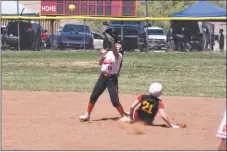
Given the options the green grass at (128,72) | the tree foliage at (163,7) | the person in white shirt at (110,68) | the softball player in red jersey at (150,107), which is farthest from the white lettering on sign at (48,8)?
the softball player in red jersey at (150,107)

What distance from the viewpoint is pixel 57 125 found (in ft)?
31.0

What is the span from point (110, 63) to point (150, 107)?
1.00m

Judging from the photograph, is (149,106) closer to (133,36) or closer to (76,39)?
(133,36)

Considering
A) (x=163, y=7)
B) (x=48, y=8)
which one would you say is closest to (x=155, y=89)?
(x=48, y=8)

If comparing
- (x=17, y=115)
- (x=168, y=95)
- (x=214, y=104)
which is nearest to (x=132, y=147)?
(x=17, y=115)

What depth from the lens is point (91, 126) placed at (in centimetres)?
942

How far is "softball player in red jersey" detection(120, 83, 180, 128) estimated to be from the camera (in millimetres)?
9180

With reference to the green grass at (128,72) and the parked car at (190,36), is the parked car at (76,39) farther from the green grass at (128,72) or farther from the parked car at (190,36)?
the parked car at (190,36)

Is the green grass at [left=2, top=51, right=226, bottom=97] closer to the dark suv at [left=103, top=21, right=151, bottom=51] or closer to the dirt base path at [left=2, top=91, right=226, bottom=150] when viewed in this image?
the dirt base path at [left=2, top=91, right=226, bottom=150]

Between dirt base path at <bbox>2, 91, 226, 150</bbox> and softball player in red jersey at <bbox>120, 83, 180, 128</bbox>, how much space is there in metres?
0.21

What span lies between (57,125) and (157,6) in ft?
137

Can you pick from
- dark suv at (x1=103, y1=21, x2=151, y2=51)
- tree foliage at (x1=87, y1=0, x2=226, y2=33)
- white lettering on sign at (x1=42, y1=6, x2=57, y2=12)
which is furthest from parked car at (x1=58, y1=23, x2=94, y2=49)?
tree foliage at (x1=87, y1=0, x2=226, y2=33)

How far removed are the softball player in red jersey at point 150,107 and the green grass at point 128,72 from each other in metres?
4.55

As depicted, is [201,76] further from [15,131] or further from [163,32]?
[163,32]
